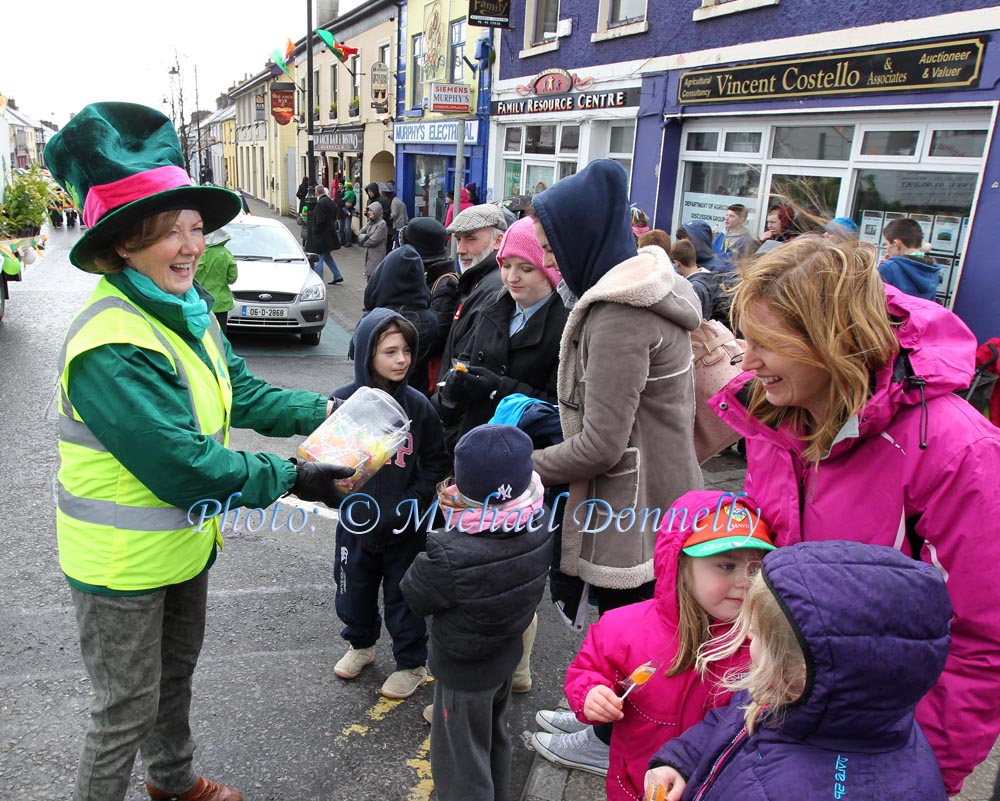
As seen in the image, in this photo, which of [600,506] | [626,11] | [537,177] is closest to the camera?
[600,506]

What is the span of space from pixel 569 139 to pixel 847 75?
636cm

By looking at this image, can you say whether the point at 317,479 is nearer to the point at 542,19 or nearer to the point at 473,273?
the point at 473,273

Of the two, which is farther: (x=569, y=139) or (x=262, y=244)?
(x=569, y=139)

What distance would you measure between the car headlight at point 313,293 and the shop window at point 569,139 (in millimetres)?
5796

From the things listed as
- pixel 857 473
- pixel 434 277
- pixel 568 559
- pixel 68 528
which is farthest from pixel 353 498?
Answer: pixel 434 277

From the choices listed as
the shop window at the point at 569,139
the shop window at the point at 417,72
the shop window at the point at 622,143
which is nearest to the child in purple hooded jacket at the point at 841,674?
the shop window at the point at 622,143

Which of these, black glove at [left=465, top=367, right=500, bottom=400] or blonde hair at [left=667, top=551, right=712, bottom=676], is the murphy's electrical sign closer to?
black glove at [left=465, top=367, right=500, bottom=400]

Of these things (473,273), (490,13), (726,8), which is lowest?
(473,273)

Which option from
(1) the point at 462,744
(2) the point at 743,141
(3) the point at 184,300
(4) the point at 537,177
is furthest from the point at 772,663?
(4) the point at 537,177

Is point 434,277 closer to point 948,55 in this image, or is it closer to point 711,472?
point 711,472

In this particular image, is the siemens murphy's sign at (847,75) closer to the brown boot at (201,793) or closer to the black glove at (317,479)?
the black glove at (317,479)

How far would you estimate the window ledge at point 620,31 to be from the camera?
10.7m

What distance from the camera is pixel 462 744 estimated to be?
236 cm

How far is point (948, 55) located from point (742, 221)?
259 centimetres
